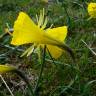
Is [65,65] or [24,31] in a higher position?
[24,31]

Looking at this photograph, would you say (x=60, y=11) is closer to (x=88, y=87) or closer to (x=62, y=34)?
(x=88, y=87)

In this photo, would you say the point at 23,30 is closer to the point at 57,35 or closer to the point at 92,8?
the point at 57,35

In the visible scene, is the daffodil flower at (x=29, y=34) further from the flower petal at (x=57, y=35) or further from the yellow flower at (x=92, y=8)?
the yellow flower at (x=92, y=8)

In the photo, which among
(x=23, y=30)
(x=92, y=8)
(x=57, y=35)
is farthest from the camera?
(x=92, y=8)

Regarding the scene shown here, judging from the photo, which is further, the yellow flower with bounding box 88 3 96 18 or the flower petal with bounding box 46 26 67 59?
the yellow flower with bounding box 88 3 96 18

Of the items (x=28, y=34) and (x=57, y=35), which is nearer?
(x=28, y=34)

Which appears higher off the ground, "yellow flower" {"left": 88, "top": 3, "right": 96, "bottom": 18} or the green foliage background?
"yellow flower" {"left": 88, "top": 3, "right": 96, "bottom": 18}

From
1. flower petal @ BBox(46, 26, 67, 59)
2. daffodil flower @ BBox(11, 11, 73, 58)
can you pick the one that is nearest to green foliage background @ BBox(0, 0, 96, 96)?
flower petal @ BBox(46, 26, 67, 59)

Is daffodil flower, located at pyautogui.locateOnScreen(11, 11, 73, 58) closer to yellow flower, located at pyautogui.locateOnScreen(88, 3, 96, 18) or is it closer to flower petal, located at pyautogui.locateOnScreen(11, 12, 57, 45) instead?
flower petal, located at pyautogui.locateOnScreen(11, 12, 57, 45)

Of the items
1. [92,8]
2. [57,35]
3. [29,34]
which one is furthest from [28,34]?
[92,8]

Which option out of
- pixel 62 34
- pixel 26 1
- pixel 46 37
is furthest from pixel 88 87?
pixel 26 1

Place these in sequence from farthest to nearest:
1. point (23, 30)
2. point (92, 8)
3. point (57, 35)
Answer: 1. point (92, 8)
2. point (57, 35)
3. point (23, 30)

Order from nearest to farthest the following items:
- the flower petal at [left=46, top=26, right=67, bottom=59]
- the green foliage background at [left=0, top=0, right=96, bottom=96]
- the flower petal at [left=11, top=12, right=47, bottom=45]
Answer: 1. the flower petal at [left=11, top=12, right=47, bottom=45]
2. the flower petal at [left=46, top=26, right=67, bottom=59]
3. the green foliage background at [left=0, top=0, right=96, bottom=96]
